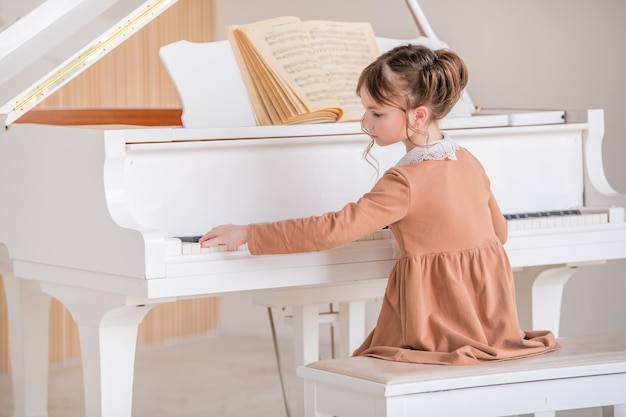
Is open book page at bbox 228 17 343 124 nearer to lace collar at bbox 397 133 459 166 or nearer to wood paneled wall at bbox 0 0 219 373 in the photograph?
lace collar at bbox 397 133 459 166

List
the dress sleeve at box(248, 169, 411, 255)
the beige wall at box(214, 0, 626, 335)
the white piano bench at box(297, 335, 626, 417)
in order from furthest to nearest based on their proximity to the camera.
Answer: the beige wall at box(214, 0, 626, 335)
the dress sleeve at box(248, 169, 411, 255)
the white piano bench at box(297, 335, 626, 417)

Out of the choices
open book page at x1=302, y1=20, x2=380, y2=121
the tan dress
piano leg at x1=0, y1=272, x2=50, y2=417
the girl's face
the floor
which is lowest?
the floor

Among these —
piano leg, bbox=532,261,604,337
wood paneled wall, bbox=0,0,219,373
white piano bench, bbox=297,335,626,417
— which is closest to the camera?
white piano bench, bbox=297,335,626,417

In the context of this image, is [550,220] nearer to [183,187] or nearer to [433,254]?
[433,254]

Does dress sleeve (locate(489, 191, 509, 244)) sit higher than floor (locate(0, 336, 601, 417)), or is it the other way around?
dress sleeve (locate(489, 191, 509, 244))

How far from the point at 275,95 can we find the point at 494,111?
97cm

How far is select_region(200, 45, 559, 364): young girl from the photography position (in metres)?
2.50

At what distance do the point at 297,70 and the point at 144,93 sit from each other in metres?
2.49

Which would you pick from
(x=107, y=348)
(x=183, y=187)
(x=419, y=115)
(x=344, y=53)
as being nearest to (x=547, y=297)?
(x=344, y=53)

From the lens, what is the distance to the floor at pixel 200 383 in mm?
4227

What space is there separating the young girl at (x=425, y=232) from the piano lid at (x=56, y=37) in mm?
614

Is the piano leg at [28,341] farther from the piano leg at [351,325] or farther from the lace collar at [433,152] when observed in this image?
the lace collar at [433,152]

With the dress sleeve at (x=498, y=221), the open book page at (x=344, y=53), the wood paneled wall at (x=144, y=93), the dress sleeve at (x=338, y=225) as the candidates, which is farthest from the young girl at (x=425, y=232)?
the wood paneled wall at (x=144, y=93)

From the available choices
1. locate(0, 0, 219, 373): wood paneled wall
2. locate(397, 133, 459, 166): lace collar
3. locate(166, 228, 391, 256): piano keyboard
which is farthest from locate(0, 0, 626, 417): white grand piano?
locate(0, 0, 219, 373): wood paneled wall
